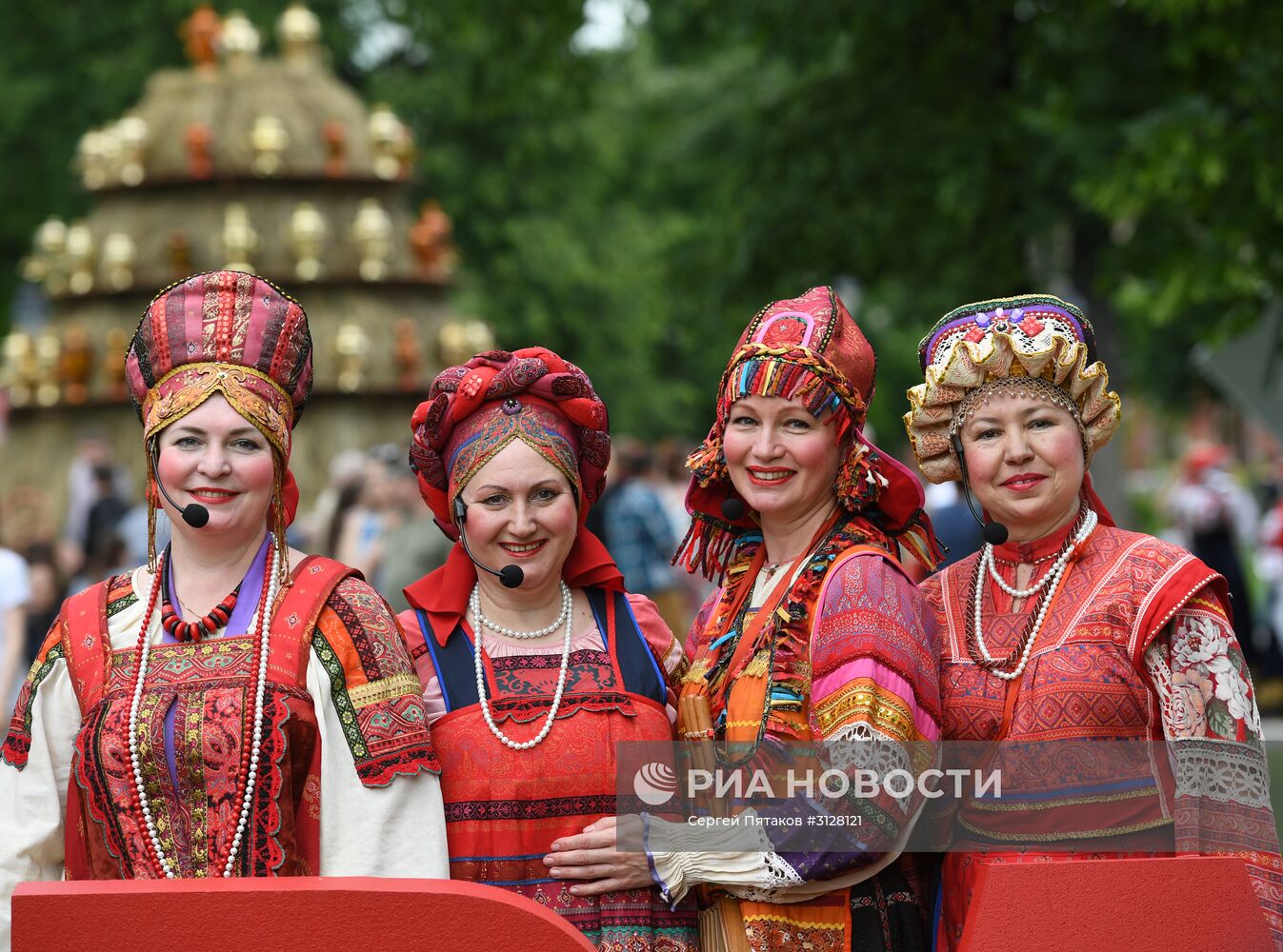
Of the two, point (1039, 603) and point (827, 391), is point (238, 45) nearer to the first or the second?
point (827, 391)

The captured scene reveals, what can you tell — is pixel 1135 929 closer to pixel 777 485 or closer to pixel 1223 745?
pixel 1223 745

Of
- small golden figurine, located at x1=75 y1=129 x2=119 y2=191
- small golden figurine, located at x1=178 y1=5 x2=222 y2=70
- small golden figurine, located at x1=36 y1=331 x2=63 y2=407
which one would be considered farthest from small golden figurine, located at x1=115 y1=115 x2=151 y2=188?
small golden figurine, located at x1=36 y1=331 x2=63 y2=407

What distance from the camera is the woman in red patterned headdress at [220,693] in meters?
3.77

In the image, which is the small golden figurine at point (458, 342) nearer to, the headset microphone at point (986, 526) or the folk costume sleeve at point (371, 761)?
the headset microphone at point (986, 526)

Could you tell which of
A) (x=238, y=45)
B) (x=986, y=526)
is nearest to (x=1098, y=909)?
(x=986, y=526)

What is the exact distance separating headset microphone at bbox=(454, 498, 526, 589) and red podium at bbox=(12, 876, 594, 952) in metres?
0.94

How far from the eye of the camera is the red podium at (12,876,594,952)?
3.26m

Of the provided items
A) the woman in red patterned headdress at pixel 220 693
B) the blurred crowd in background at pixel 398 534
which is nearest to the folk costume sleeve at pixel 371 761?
the woman in red patterned headdress at pixel 220 693

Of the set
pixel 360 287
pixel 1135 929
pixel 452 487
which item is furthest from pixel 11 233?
pixel 1135 929

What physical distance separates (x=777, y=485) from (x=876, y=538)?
261mm

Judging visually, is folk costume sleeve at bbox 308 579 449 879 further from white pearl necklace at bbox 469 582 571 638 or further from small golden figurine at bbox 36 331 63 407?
small golden figurine at bbox 36 331 63 407

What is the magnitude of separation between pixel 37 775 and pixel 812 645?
1661 millimetres

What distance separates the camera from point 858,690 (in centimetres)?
380

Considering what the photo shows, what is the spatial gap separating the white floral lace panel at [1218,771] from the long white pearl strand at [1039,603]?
37 centimetres
